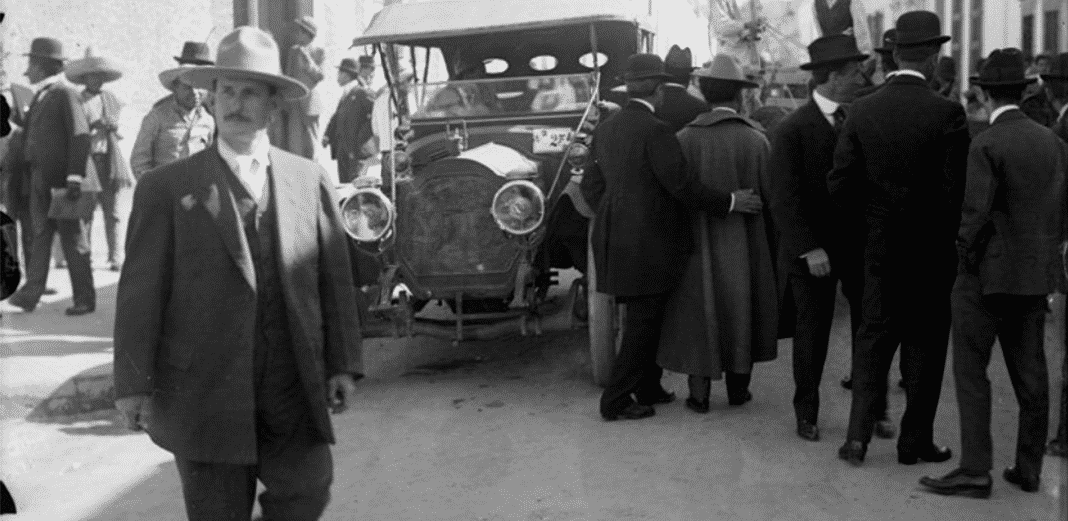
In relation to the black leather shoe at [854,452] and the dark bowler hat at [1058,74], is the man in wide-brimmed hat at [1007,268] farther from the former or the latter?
the dark bowler hat at [1058,74]

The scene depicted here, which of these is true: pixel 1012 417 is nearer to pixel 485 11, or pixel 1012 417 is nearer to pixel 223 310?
pixel 485 11

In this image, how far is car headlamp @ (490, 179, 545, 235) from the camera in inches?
333

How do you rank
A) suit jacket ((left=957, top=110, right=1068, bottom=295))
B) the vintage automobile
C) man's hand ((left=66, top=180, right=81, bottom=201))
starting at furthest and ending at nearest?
man's hand ((left=66, top=180, right=81, bottom=201))
the vintage automobile
suit jacket ((left=957, top=110, right=1068, bottom=295))

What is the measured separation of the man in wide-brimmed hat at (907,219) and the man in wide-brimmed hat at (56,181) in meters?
6.12

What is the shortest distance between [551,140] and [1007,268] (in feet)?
13.6

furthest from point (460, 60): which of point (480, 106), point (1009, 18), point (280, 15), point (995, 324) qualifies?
point (1009, 18)

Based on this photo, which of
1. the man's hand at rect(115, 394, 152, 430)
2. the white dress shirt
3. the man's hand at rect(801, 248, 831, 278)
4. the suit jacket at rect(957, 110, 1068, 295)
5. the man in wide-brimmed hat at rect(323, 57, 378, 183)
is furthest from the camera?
the man in wide-brimmed hat at rect(323, 57, 378, 183)

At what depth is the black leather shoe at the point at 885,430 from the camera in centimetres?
716

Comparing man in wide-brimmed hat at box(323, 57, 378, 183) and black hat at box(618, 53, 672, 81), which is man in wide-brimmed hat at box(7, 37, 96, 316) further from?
black hat at box(618, 53, 672, 81)

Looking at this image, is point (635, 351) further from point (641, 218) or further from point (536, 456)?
point (536, 456)

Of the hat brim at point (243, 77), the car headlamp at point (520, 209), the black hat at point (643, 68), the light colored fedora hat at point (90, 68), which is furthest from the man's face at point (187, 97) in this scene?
the hat brim at point (243, 77)

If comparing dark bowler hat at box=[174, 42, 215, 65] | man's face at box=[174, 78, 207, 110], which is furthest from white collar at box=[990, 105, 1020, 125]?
man's face at box=[174, 78, 207, 110]

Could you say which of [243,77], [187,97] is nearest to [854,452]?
[243,77]

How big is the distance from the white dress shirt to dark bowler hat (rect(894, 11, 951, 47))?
327 cm
